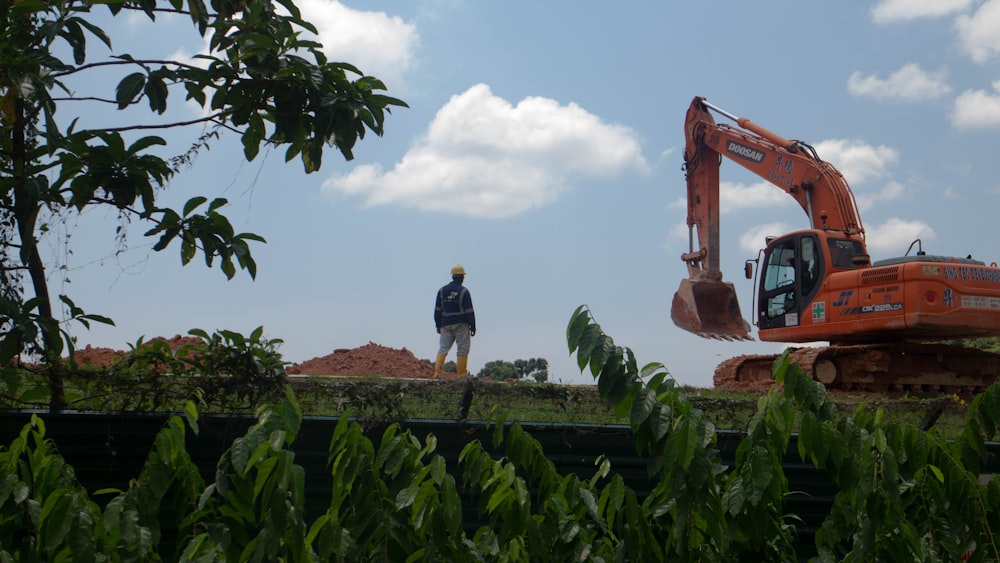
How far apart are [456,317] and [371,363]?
225 inches

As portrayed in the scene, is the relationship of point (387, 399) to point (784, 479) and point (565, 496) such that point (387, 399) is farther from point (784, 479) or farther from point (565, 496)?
Answer: point (784, 479)

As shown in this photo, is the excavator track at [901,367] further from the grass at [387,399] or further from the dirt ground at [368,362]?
the grass at [387,399]

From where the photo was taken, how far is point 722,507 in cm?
352

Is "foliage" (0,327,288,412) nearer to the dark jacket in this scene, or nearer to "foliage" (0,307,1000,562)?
"foliage" (0,307,1000,562)

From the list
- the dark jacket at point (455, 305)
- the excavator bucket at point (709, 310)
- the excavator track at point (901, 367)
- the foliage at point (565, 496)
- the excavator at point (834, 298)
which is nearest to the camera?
the foliage at point (565, 496)

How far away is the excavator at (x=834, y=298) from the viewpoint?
14805 mm

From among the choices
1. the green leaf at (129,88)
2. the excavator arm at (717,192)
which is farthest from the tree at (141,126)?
the excavator arm at (717,192)

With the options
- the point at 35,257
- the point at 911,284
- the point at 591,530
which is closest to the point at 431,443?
the point at 591,530

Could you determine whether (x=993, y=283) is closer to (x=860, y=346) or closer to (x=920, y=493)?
(x=860, y=346)

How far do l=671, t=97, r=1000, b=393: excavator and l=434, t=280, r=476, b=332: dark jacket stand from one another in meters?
5.34

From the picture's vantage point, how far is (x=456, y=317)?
1596cm

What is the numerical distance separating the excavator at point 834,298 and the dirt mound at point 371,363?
19.1ft

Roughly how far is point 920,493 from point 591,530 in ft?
4.38

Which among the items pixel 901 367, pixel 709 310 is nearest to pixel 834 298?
pixel 901 367
